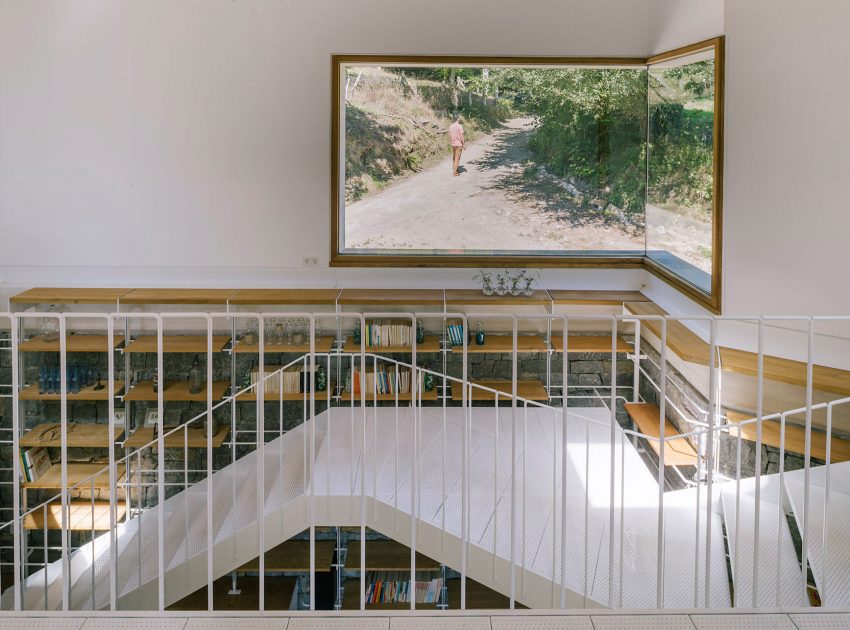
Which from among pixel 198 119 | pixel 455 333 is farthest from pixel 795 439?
pixel 198 119

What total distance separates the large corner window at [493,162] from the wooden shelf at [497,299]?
352 mm

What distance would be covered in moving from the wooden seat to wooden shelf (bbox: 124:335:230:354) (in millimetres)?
3229

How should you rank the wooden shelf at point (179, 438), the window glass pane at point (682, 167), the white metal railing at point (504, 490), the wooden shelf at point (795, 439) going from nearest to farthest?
the white metal railing at point (504, 490)
the wooden shelf at point (795, 439)
the window glass pane at point (682, 167)
the wooden shelf at point (179, 438)

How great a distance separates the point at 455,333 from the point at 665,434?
173cm

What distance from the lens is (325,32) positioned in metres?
6.56

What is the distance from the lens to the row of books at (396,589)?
6.82 metres

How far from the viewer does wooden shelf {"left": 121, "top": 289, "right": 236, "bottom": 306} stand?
6453mm

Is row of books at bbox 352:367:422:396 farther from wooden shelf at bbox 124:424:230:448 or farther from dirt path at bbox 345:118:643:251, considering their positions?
wooden shelf at bbox 124:424:230:448

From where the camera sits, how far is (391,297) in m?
6.49

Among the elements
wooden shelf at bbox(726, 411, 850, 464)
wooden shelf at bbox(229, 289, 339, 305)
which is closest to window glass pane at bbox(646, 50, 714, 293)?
wooden shelf at bbox(726, 411, 850, 464)

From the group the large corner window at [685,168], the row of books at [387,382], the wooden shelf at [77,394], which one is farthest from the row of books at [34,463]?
the large corner window at [685,168]

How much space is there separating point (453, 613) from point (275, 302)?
439 centimetres

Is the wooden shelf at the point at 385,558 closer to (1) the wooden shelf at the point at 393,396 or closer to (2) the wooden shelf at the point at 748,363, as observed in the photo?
(1) the wooden shelf at the point at 393,396

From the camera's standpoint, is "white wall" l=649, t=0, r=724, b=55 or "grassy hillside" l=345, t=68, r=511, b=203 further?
"grassy hillside" l=345, t=68, r=511, b=203
